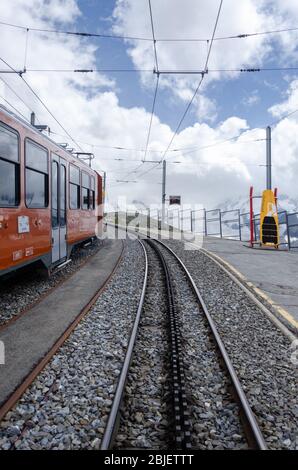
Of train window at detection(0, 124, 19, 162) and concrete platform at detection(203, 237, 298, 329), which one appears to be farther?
concrete platform at detection(203, 237, 298, 329)

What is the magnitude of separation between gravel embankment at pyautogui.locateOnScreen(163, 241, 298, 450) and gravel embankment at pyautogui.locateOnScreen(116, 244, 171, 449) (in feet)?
2.80

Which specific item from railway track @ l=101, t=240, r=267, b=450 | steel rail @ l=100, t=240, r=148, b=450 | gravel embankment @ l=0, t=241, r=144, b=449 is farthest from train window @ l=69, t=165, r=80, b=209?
steel rail @ l=100, t=240, r=148, b=450

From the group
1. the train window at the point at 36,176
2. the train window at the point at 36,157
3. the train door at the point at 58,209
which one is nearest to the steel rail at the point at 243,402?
the train window at the point at 36,176

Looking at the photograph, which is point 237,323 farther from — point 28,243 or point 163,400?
point 28,243

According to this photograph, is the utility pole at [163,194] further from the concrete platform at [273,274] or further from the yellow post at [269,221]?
the concrete platform at [273,274]

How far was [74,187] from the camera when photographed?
11023 millimetres

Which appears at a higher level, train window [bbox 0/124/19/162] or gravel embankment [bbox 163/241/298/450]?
train window [bbox 0/124/19/162]

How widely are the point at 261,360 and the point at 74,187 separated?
312 inches

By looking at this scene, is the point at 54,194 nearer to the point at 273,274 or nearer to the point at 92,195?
the point at 92,195

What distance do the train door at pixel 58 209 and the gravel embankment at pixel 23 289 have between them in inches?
22.3

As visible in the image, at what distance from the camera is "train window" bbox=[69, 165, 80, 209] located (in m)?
10.5

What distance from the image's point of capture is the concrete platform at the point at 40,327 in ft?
13.7

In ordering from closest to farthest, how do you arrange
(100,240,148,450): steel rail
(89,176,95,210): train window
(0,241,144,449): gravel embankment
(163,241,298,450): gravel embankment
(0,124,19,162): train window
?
(100,240,148,450): steel rail, (0,241,144,449): gravel embankment, (163,241,298,450): gravel embankment, (0,124,19,162): train window, (89,176,95,210): train window

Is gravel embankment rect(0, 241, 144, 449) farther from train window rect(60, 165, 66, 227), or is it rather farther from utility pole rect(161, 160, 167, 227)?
utility pole rect(161, 160, 167, 227)
